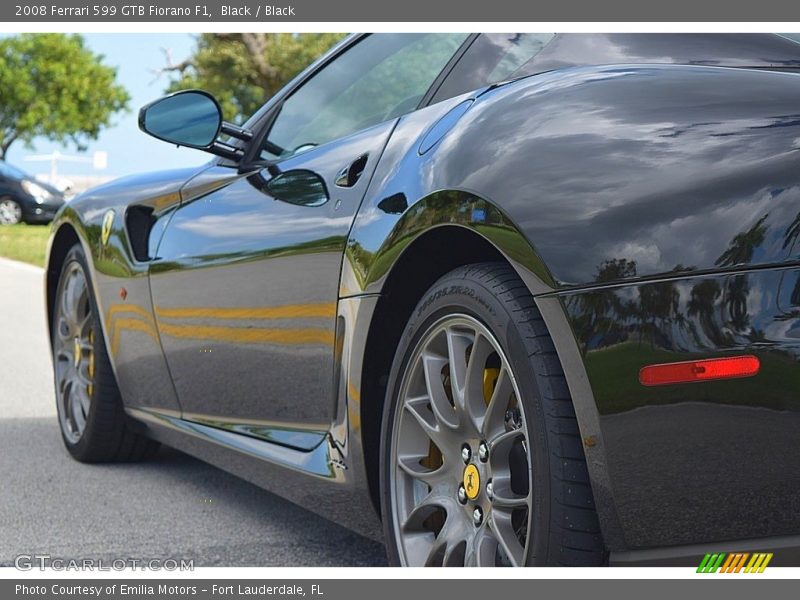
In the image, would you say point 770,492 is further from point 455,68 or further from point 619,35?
point 455,68

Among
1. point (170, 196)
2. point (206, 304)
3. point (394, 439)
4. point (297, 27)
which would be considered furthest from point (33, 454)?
point (394, 439)

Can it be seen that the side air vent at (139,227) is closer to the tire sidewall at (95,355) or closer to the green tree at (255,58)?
the tire sidewall at (95,355)

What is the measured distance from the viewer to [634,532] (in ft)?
6.68

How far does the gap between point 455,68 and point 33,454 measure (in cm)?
281

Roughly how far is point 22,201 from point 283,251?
23817 millimetres

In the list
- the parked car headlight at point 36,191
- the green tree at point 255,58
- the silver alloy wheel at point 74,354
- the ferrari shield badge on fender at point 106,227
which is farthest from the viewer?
the green tree at point 255,58

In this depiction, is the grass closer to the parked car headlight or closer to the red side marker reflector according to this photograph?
the parked car headlight

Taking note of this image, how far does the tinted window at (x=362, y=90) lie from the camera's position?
3.10 metres

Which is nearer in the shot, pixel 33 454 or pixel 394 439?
pixel 394 439

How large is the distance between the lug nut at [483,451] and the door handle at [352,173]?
30.8 inches

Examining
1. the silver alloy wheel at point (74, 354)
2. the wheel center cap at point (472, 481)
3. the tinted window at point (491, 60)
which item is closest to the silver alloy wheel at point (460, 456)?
the wheel center cap at point (472, 481)

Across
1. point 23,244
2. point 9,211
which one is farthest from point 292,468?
point 9,211
